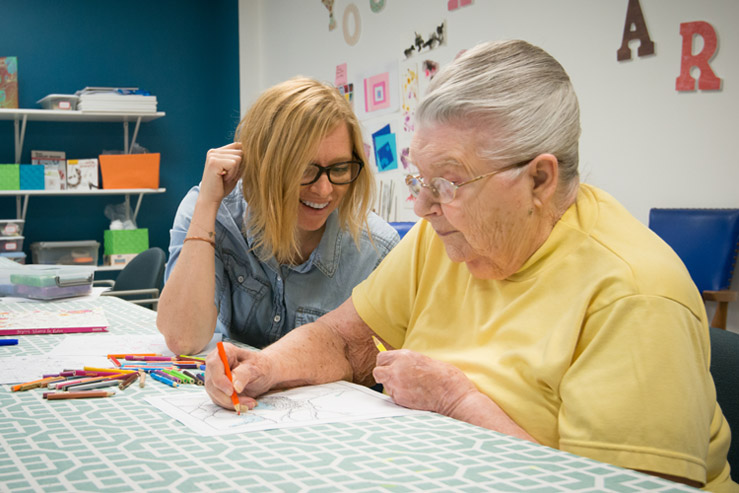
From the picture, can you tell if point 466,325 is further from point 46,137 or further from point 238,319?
point 46,137

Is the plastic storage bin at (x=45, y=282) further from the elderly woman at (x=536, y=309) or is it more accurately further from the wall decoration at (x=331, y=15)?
the wall decoration at (x=331, y=15)

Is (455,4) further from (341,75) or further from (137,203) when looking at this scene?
(137,203)

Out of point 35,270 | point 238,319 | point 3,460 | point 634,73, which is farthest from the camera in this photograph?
point 634,73

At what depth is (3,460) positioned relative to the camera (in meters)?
0.81

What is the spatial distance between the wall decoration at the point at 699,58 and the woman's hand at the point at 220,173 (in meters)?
1.75

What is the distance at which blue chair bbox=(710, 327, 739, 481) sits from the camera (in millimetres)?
1074

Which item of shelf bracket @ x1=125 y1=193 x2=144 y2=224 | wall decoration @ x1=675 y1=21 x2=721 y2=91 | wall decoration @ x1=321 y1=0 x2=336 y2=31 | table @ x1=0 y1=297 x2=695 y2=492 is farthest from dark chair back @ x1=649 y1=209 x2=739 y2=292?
shelf bracket @ x1=125 y1=193 x2=144 y2=224

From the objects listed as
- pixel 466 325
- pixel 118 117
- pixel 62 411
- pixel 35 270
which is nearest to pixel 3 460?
pixel 62 411

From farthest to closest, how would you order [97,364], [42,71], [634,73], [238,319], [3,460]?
[42,71] → [634,73] → [238,319] → [97,364] → [3,460]

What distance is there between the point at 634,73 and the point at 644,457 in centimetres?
229

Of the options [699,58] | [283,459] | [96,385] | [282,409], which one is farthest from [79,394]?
[699,58]

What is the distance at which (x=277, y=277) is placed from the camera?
5.82 ft

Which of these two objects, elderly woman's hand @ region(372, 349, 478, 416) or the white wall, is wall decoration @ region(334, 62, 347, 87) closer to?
the white wall

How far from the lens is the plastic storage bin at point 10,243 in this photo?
178 inches
